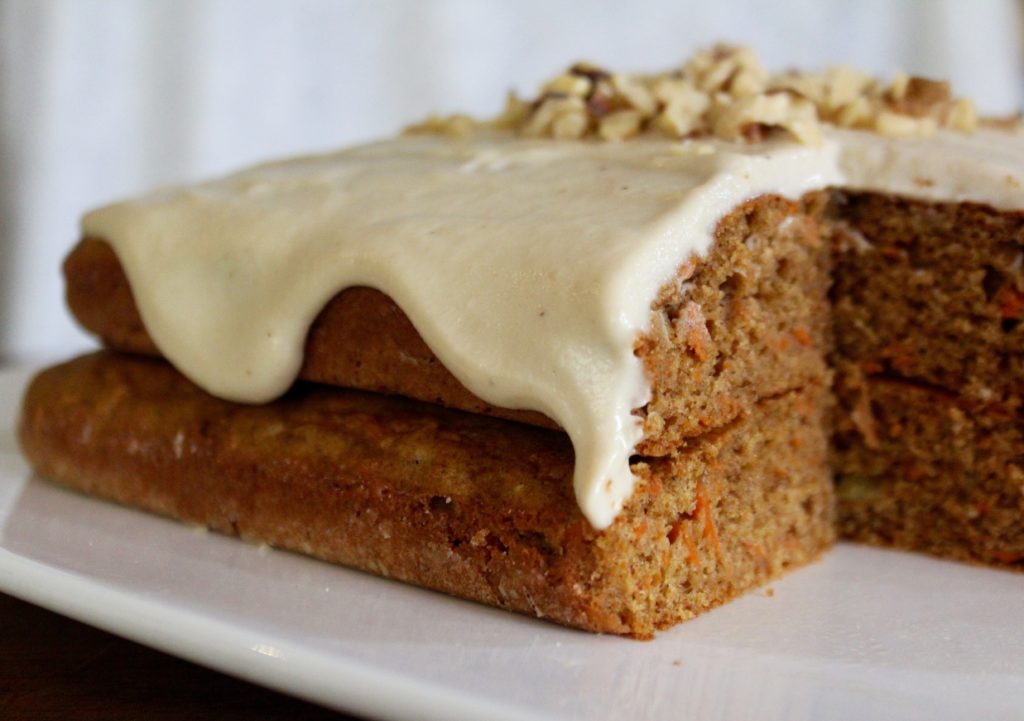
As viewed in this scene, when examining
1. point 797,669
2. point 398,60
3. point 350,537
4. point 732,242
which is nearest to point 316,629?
point 350,537

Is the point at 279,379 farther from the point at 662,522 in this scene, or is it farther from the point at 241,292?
the point at 662,522

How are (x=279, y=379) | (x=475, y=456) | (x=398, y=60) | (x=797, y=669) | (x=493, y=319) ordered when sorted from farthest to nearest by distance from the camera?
(x=398, y=60), (x=279, y=379), (x=475, y=456), (x=493, y=319), (x=797, y=669)

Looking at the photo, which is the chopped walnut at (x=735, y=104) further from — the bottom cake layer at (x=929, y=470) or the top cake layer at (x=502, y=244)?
the bottom cake layer at (x=929, y=470)

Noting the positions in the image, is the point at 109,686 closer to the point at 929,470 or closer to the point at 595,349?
the point at 595,349

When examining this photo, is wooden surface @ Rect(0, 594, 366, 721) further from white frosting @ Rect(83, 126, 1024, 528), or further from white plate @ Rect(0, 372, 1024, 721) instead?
white frosting @ Rect(83, 126, 1024, 528)

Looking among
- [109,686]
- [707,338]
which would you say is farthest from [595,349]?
[109,686]

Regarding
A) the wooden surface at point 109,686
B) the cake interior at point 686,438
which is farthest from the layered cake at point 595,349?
the wooden surface at point 109,686

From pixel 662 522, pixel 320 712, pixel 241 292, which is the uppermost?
pixel 241 292
